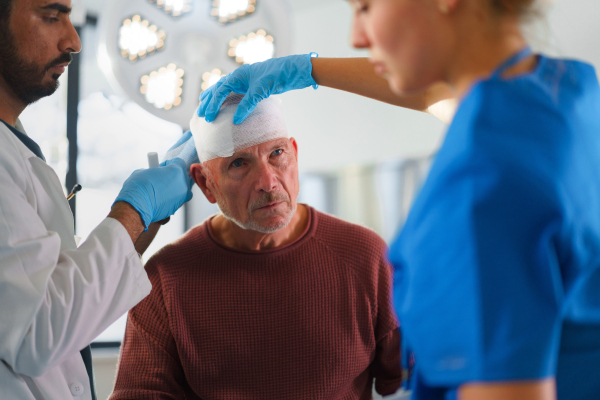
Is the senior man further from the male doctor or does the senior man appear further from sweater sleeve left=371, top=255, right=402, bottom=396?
the male doctor

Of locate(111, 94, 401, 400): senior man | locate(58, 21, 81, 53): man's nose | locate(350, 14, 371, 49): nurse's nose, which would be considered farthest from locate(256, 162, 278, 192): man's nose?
locate(350, 14, 371, 49): nurse's nose

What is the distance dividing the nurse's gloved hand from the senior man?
90 mm

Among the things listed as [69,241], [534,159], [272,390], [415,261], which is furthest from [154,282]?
[534,159]

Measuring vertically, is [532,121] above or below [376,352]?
above

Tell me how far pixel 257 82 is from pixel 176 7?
1.19 feet

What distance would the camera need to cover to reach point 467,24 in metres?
0.50

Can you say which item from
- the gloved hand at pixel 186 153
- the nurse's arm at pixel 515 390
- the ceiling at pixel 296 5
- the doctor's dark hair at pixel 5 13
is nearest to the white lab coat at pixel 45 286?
the doctor's dark hair at pixel 5 13

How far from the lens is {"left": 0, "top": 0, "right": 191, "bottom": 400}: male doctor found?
882 mm

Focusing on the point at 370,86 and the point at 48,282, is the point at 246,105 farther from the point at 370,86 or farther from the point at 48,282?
the point at 48,282

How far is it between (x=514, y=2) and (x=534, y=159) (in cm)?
18

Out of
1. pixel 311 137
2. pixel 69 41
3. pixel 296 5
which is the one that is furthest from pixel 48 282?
pixel 296 5

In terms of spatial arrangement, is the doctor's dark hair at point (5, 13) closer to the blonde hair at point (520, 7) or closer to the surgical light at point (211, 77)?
the surgical light at point (211, 77)

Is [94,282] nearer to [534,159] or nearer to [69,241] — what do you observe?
[69,241]

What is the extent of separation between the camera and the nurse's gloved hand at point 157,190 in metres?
1.21
